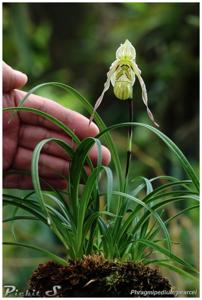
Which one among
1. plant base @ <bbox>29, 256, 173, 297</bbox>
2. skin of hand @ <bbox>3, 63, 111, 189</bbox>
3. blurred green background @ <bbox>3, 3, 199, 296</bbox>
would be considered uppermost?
blurred green background @ <bbox>3, 3, 199, 296</bbox>

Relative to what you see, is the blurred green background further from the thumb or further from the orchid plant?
the orchid plant

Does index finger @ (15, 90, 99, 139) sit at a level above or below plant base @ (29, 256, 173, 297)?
above

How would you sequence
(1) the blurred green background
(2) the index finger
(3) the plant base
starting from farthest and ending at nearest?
(1) the blurred green background < (2) the index finger < (3) the plant base

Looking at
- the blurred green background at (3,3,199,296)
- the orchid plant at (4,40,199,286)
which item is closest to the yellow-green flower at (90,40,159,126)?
the orchid plant at (4,40,199,286)

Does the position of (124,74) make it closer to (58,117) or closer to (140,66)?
(58,117)

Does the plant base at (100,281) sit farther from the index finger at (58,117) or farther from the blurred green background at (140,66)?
the blurred green background at (140,66)

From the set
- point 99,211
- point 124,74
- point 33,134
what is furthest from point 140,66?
point 99,211

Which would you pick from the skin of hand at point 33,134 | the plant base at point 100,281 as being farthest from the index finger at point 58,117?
the plant base at point 100,281

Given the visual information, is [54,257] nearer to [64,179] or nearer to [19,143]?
[64,179]
